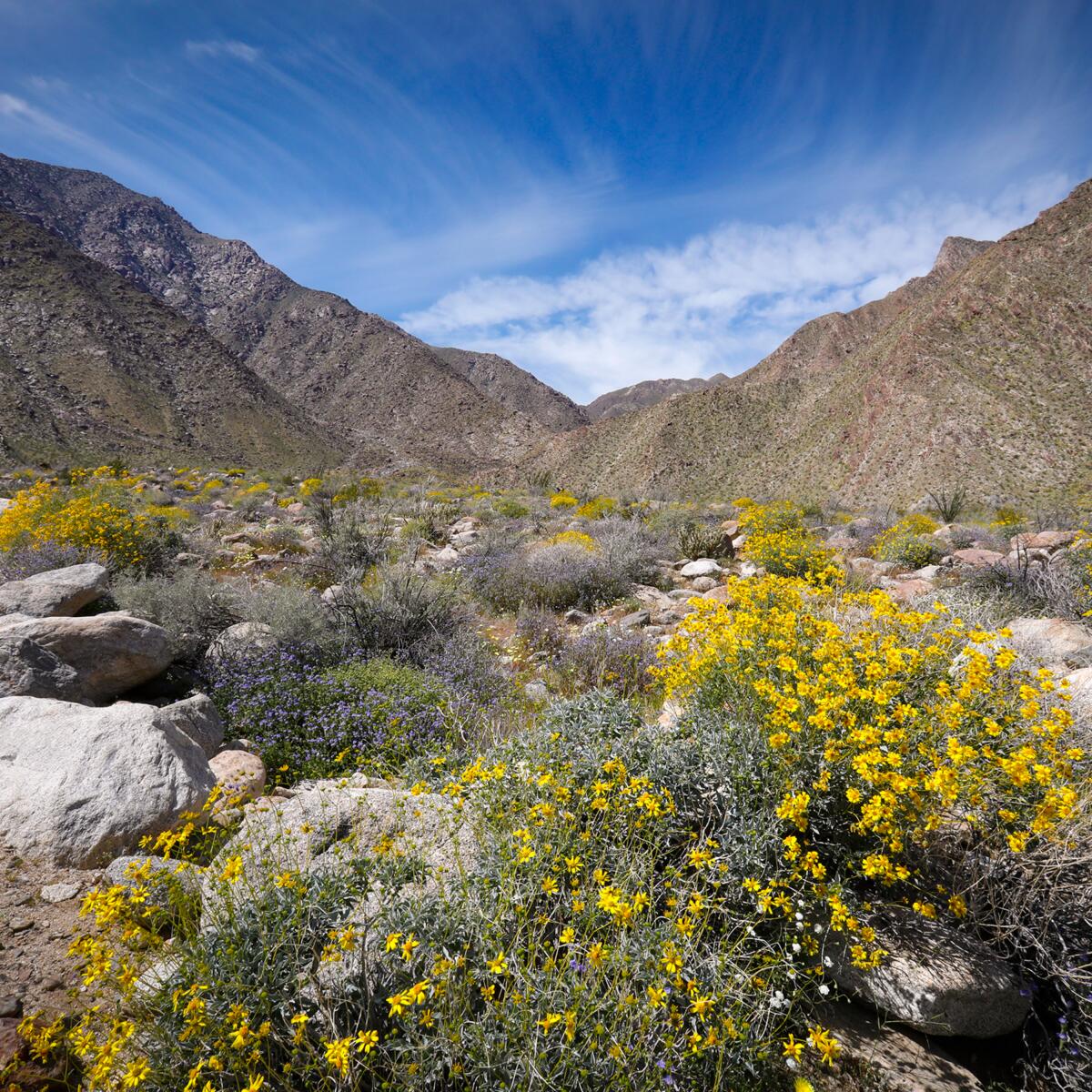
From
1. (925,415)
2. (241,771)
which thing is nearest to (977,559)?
(241,771)

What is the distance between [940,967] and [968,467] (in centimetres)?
3956

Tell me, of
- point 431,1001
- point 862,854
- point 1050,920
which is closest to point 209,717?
point 431,1001

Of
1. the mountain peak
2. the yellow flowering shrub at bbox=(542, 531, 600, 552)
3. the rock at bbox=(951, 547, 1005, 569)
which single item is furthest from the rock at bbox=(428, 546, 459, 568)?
the mountain peak

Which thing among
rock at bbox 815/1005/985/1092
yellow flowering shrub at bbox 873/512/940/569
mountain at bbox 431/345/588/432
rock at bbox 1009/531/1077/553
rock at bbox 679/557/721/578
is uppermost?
mountain at bbox 431/345/588/432

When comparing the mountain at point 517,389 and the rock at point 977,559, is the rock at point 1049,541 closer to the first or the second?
the rock at point 977,559

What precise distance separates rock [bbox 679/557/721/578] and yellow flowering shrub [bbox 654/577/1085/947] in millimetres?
5935

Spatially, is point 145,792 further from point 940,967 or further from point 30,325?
point 30,325

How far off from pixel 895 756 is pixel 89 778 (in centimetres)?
394

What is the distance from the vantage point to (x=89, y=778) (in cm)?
287

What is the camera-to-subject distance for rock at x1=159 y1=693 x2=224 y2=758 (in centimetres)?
370

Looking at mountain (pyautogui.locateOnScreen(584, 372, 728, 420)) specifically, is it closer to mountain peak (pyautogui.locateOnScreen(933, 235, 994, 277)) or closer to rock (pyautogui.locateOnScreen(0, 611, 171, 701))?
mountain peak (pyautogui.locateOnScreen(933, 235, 994, 277))

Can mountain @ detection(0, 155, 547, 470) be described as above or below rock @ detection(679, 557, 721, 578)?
above

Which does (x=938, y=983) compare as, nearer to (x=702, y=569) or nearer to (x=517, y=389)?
(x=702, y=569)

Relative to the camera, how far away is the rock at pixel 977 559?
8148 mm
